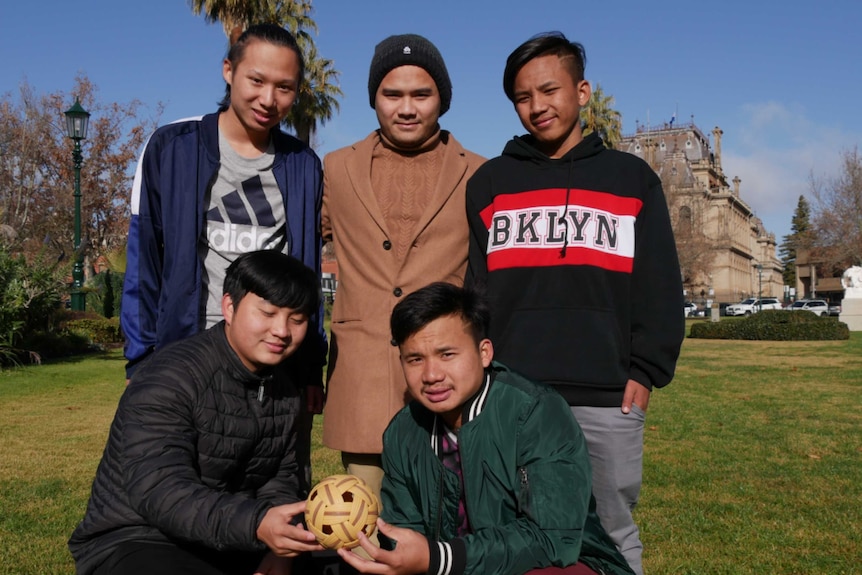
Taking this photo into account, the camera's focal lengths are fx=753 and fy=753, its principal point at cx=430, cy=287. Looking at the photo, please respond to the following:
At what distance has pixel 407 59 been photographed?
3.53 meters

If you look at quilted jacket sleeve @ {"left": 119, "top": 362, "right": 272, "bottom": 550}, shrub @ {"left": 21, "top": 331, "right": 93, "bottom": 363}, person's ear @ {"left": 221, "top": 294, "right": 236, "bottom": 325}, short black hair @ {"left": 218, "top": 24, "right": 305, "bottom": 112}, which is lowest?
shrub @ {"left": 21, "top": 331, "right": 93, "bottom": 363}

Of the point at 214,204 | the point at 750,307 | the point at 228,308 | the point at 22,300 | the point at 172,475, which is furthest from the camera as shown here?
the point at 750,307

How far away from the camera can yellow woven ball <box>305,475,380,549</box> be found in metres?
2.55

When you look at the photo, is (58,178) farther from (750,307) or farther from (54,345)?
(750,307)

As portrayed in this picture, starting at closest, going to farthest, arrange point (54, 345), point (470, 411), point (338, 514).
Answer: point (338, 514) < point (470, 411) < point (54, 345)

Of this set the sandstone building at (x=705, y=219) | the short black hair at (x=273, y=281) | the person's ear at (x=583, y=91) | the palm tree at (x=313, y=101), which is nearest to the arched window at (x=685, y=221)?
the sandstone building at (x=705, y=219)

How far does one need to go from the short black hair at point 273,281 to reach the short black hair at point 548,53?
1380 mm

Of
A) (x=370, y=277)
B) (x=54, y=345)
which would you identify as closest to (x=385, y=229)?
(x=370, y=277)

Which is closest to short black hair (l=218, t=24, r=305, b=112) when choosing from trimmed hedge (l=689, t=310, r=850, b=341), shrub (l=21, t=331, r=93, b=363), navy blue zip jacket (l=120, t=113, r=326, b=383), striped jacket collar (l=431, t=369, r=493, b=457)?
navy blue zip jacket (l=120, t=113, r=326, b=383)

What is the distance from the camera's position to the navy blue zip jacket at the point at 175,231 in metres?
3.42

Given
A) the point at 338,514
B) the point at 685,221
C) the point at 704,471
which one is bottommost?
the point at 704,471

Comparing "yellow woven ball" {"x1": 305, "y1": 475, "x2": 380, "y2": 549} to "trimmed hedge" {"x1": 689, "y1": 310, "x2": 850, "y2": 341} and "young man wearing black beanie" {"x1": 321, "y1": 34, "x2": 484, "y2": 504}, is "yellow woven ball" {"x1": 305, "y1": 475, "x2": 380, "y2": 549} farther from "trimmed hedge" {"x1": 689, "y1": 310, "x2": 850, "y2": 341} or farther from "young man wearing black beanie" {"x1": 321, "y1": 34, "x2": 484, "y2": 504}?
"trimmed hedge" {"x1": 689, "y1": 310, "x2": 850, "y2": 341}

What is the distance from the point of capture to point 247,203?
3.61 meters

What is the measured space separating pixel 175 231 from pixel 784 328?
27.7m
